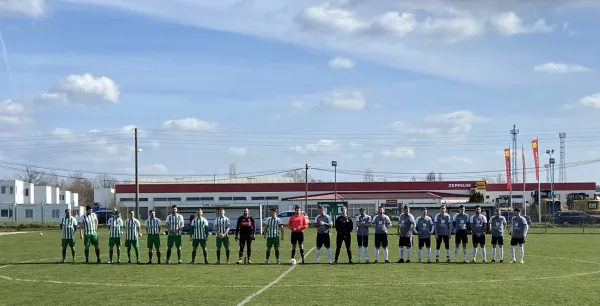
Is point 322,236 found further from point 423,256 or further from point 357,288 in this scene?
point 357,288

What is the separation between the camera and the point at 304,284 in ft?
61.2

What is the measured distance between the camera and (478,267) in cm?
2391

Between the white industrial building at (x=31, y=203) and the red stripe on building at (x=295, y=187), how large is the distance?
436 inches

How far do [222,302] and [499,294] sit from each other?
19.8 feet

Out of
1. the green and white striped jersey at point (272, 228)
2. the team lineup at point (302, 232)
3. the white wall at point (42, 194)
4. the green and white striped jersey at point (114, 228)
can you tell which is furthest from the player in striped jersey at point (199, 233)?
the white wall at point (42, 194)

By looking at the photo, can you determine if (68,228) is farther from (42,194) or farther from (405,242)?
(42,194)

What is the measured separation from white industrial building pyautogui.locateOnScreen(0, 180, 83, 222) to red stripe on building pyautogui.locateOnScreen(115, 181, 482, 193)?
36.3 ft

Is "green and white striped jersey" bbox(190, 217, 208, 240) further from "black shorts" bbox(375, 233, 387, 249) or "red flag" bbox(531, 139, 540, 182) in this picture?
"red flag" bbox(531, 139, 540, 182)

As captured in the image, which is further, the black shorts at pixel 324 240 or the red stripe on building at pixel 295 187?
the red stripe on building at pixel 295 187

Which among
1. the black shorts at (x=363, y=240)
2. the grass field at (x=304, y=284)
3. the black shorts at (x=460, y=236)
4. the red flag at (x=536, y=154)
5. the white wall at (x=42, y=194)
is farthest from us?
the white wall at (x=42, y=194)

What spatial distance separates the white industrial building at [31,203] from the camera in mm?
Result: 83562

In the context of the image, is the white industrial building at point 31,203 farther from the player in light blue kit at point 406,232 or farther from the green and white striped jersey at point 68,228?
the player in light blue kit at point 406,232

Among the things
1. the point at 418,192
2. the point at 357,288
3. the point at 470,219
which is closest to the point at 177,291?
→ the point at 357,288

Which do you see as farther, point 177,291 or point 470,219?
point 470,219
